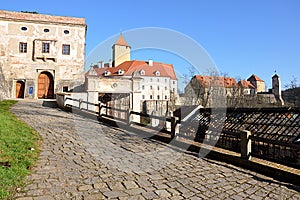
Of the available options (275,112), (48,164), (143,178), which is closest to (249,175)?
(143,178)

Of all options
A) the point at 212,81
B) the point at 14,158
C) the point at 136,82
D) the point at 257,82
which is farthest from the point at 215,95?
the point at 257,82

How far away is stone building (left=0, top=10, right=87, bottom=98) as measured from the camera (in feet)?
86.6

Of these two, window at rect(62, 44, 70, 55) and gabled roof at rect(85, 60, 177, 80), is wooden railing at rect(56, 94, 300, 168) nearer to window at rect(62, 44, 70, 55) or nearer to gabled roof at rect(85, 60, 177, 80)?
window at rect(62, 44, 70, 55)

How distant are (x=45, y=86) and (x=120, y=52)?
38.4 m

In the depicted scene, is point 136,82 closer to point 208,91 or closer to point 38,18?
point 208,91

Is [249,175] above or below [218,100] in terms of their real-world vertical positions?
below

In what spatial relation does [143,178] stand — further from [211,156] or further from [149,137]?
[149,137]

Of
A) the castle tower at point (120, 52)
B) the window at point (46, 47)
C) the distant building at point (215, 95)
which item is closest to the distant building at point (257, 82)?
the castle tower at point (120, 52)

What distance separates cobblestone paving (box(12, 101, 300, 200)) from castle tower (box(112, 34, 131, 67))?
55.3 metres

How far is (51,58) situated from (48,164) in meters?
25.4

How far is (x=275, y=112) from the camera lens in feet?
23.9

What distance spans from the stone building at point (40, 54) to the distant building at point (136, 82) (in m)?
5.98

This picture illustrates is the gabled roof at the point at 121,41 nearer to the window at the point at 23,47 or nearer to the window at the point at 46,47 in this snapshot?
the window at the point at 46,47

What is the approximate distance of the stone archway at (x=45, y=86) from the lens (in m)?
27.2
